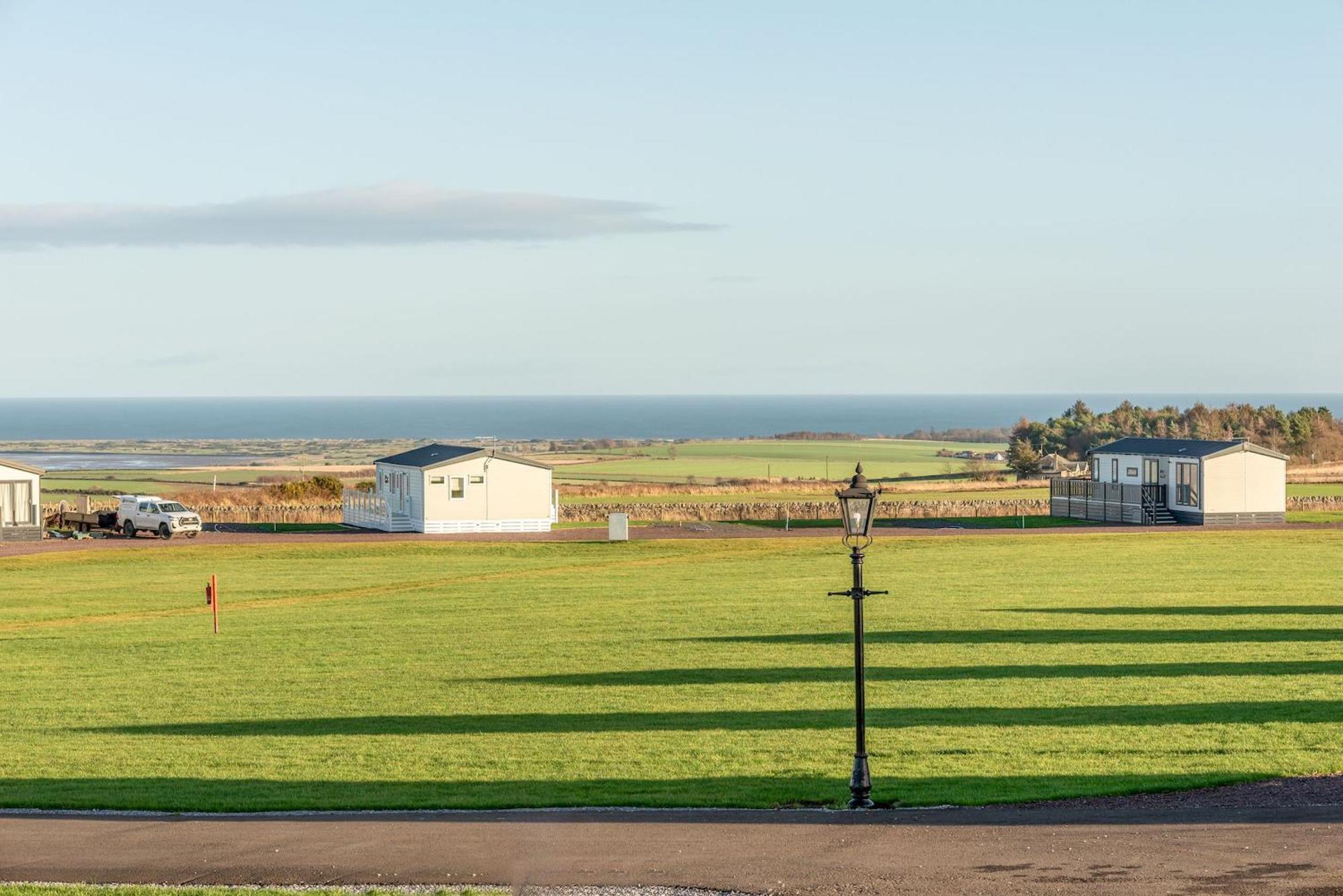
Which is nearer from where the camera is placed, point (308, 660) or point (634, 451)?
point (308, 660)

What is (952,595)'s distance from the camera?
36656mm

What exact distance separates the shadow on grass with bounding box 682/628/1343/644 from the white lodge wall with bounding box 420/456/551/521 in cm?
3045

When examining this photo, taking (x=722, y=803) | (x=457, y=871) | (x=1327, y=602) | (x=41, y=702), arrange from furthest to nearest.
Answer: (x=1327, y=602), (x=41, y=702), (x=722, y=803), (x=457, y=871)

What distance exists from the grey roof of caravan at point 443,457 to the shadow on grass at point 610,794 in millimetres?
41484

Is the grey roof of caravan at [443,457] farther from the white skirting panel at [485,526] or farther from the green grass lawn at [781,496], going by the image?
the green grass lawn at [781,496]

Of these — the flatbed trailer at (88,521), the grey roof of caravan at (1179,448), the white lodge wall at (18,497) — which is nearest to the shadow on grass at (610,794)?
the white lodge wall at (18,497)

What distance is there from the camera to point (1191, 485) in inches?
2410

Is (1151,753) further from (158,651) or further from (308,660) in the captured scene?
(158,651)

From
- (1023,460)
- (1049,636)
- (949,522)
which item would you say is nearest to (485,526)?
(949,522)

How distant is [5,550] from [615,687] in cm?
3416

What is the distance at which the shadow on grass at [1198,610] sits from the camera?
32219 millimetres

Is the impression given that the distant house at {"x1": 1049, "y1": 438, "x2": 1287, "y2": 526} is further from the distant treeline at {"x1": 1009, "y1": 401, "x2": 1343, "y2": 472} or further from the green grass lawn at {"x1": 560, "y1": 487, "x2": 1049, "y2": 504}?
the distant treeline at {"x1": 1009, "y1": 401, "x2": 1343, "y2": 472}

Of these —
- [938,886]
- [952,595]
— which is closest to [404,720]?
[938,886]

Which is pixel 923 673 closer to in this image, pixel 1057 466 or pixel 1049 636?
pixel 1049 636
